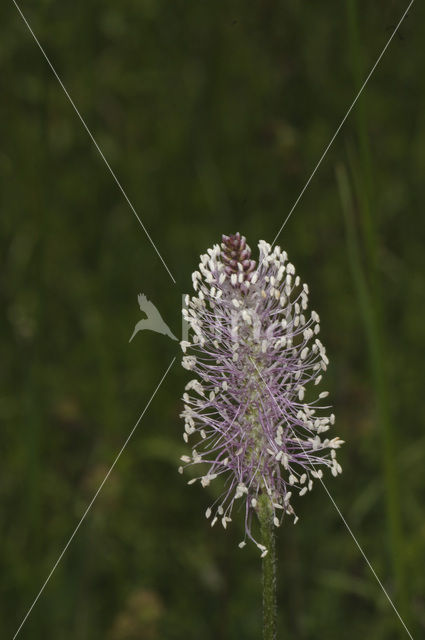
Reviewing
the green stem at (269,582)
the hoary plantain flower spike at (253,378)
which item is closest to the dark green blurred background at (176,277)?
the hoary plantain flower spike at (253,378)

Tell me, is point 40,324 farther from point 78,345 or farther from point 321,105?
point 321,105

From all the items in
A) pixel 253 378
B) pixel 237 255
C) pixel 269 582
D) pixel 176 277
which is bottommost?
pixel 269 582

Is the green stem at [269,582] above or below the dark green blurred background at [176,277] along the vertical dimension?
below

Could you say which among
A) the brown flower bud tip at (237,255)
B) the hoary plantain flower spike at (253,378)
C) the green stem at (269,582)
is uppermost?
the brown flower bud tip at (237,255)

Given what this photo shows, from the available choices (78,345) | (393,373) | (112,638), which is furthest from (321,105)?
(112,638)

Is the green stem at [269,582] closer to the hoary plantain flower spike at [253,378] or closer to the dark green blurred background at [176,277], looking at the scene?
the hoary plantain flower spike at [253,378]

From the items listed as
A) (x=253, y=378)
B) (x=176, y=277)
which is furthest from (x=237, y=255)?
(x=176, y=277)

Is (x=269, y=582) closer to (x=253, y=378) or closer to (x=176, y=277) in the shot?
(x=253, y=378)

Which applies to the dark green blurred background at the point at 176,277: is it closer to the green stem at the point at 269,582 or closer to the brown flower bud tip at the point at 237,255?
the brown flower bud tip at the point at 237,255

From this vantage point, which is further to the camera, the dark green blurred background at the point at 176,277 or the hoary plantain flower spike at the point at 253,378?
the dark green blurred background at the point at 176,277

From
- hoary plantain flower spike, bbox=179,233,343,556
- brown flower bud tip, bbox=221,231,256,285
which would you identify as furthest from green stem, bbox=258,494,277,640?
brown flower bud tip, bbox=221,231,256,285
